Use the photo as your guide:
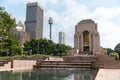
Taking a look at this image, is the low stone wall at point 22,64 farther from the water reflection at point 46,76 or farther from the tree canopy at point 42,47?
the tree canopy at point 42,47

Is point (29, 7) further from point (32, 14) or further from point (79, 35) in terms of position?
point (79, 35)

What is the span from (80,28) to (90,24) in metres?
Answer: 2.98

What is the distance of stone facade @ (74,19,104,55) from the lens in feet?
175

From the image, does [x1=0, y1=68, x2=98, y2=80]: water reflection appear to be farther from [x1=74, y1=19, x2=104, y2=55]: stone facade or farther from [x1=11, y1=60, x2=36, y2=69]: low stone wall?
[x1=74, y1=19, x2=104, y2=55]: stone facade

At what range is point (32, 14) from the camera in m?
144

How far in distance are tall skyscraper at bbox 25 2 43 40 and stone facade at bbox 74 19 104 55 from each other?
275ft

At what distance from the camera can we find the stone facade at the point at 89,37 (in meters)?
53.3

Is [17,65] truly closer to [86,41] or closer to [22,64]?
[22,64]

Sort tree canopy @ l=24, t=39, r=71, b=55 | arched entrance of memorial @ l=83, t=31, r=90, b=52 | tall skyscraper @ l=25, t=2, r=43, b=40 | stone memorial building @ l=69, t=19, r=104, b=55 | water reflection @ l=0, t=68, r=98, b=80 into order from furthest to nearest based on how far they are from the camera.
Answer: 1. tall skyscraper @ l=25, t=2, r=43, b=40
2. tree canopy @ l=24, t=39, r=71, b=55
3. arched entrance of memorial @ l=83, t=31, r=90, b=52
4. stone memorial building @ l=69, t=19, r=104, b=55
5. water reflection @ l=0, t=68, r=98, b=80

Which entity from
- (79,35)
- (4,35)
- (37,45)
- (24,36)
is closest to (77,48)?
(79,35)

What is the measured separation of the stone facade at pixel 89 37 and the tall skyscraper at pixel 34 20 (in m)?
83.9

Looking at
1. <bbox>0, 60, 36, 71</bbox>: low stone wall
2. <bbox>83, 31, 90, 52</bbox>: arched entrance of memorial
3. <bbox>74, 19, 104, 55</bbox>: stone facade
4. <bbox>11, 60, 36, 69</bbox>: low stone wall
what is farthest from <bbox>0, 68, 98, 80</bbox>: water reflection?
<bbox>83, 31, 90, 52</bbox>: arched entrance of memorial

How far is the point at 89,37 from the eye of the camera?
178 feet

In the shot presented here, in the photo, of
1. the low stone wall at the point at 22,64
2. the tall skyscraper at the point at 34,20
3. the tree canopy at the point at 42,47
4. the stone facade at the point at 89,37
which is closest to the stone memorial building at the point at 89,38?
the stone facade at the point at 89,37
